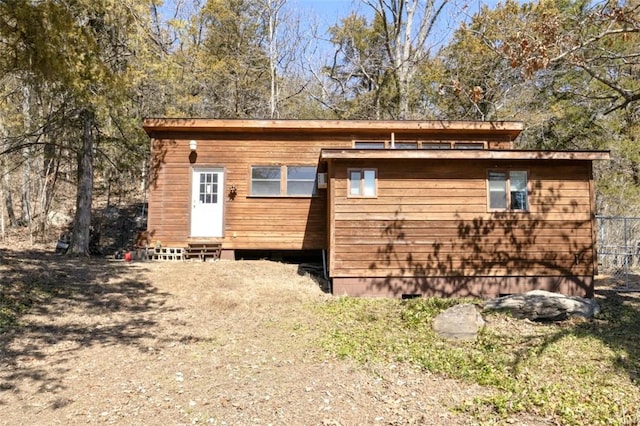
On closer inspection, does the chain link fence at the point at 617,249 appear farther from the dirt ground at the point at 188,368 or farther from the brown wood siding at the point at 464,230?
the dirt ground at the point at 188,368

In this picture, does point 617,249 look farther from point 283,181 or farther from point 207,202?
point 207,202

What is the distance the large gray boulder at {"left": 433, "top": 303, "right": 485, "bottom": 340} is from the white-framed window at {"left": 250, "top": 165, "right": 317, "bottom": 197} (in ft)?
17.9

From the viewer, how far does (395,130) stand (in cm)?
1100

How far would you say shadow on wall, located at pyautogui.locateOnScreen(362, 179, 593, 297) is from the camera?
8.65 m

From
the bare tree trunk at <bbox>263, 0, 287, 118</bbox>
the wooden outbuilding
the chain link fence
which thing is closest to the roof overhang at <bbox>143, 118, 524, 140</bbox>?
the wooden outbuilding

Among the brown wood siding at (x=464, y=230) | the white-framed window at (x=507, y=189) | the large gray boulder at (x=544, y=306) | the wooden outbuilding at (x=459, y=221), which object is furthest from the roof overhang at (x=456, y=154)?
the large gray boulder at (x=544, y=306)

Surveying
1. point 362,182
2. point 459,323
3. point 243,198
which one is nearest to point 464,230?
point 362,182

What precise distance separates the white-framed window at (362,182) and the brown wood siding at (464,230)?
0.12m

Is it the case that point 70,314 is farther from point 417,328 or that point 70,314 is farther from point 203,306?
point 417,328

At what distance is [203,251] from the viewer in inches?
430

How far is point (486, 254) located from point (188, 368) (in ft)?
20.5

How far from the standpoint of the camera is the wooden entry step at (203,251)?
1088cm

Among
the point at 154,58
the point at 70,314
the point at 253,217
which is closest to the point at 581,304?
the point at 253,217

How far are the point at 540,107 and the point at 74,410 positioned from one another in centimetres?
1860
